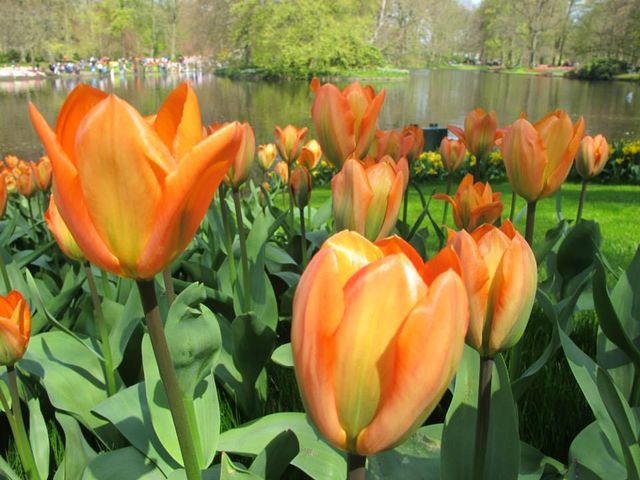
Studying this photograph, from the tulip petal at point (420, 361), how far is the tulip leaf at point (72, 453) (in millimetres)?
842

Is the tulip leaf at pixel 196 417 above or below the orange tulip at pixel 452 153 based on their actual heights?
below

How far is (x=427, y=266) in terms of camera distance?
49 cm

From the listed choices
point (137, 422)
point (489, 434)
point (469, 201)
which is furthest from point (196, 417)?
point (469, 201)

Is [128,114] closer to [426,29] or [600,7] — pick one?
[600,7]

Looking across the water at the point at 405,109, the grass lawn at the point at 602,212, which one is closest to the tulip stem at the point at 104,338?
the grass lawn at the point at 602,212

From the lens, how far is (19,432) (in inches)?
42.9

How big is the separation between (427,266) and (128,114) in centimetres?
A: 29

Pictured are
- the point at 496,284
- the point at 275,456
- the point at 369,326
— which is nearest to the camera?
the point at 369,326

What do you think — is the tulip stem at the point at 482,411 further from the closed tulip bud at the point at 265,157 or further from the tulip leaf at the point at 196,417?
the closed tulip bud at the point at 265,157

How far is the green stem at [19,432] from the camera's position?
1.04m

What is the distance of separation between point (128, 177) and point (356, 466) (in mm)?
325

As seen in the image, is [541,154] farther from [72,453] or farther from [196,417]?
[72,453]

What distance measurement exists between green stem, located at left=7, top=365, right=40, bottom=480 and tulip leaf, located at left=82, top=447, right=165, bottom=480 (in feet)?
0.54

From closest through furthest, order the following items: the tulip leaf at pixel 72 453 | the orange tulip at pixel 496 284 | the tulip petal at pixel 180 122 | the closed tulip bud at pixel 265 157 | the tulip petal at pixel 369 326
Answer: the tulip petal at pixel 369 326 < the tulip petal at pixel 180 122 < the orange tulip at pixel 496 284 < the tulip leaf at pixel 72 453 < the closed tulip bud at pixel 265 157
